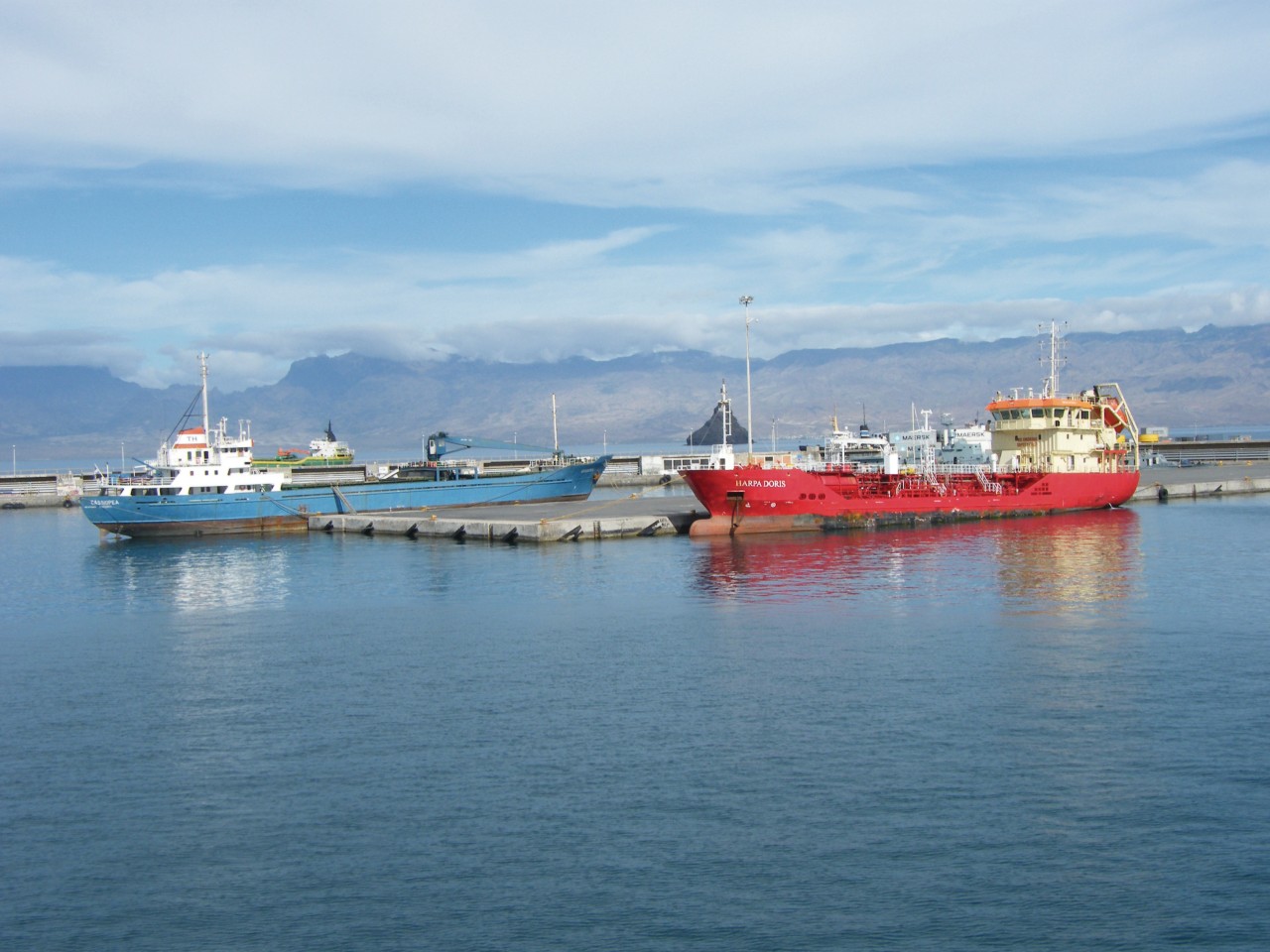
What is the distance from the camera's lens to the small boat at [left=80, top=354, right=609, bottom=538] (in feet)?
188

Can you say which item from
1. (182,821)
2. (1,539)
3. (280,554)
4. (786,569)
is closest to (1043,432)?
(786,569)

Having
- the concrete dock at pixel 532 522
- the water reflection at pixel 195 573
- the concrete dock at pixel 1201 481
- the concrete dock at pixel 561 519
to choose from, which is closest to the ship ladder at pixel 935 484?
the concrete dock at pixel 561 519

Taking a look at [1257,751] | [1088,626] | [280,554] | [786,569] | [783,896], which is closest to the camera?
[783,896]

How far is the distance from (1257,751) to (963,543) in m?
29.4

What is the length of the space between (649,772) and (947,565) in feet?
81.9

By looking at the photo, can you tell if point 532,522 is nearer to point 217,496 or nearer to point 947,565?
point 217,496

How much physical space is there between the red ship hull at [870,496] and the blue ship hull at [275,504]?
18782mm

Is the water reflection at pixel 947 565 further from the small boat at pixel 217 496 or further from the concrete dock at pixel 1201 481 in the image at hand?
the small boat at pixel 217 496

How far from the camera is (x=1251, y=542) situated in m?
45.1

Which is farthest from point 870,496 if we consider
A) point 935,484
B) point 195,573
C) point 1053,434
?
point 195,573

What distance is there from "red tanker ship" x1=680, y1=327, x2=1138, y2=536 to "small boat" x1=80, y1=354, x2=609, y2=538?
18.6 meters

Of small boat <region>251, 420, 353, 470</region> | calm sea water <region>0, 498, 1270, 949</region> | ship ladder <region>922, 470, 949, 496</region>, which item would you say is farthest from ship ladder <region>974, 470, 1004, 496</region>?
small boat <region>251, 420, 353, 470</region>

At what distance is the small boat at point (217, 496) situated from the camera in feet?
188

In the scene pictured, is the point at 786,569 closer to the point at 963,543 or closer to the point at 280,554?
the point at 963,543
